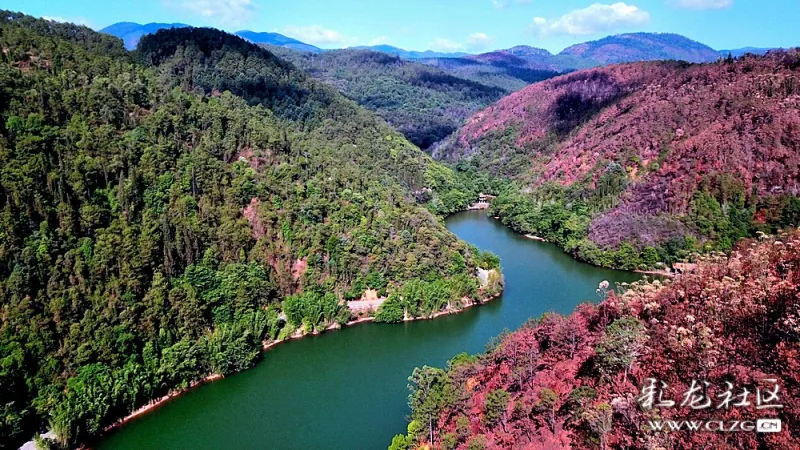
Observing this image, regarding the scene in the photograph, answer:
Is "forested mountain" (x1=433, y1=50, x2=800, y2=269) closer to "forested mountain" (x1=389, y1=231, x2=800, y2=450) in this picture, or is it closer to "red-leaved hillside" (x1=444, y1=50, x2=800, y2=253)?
"red-leaved hillside" (x1=444, y1=50, x2=800, y2=253)

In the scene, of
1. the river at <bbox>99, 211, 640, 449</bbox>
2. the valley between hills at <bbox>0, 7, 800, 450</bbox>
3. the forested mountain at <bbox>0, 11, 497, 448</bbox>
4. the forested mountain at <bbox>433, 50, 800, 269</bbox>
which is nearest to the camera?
the valley between hills at <bbox>0, 7, 800, 450</bbox>

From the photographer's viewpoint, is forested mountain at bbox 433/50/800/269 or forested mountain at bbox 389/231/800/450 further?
forested mountain at bbox 433/50/800/269

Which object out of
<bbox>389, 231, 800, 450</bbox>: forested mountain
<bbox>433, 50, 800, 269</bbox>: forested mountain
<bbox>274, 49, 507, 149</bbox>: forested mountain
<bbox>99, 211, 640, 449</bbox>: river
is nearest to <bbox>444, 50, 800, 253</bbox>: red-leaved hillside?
<bbox>433, 50, 800, 269</bbox>: forested mountain

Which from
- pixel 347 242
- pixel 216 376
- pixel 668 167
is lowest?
pixel 216 376

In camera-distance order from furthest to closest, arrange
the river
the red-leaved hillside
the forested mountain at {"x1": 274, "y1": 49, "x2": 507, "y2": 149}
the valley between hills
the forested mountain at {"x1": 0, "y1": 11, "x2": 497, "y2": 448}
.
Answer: the forested mountain at {"x1": 274, "y1": 49, "x2": 507, "y2": 149} < the red-leaved hillside < the forested mountain at {"x1": 0, "y1": 11, "x2": 497, "y2": 448} < the river < the valley between hills

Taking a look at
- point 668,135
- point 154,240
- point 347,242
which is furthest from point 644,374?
point 668,135

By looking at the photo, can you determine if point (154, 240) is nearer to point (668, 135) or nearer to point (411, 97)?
point (668, 135)
